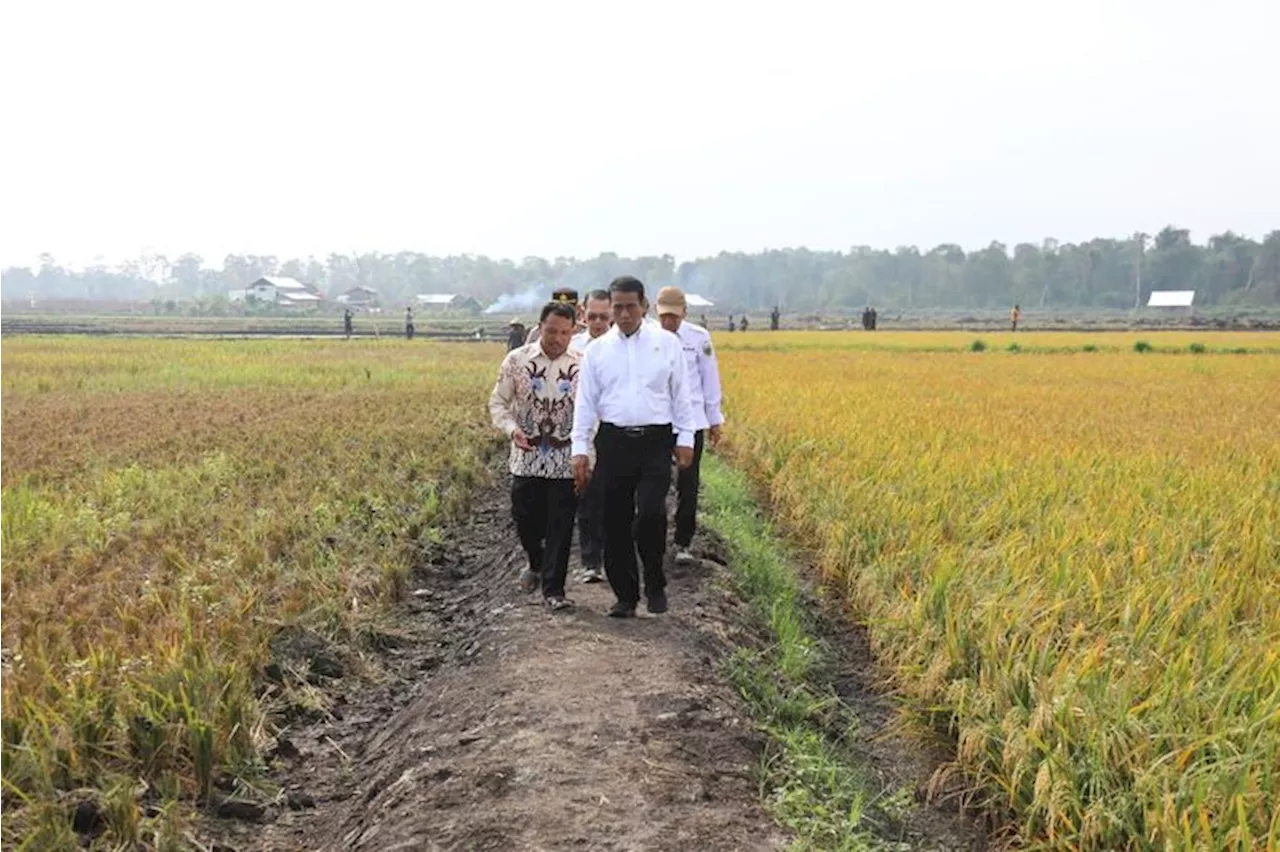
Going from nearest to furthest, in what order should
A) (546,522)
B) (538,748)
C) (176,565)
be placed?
(538,748) → (546,522) → (176,565)

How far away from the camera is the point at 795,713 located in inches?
181

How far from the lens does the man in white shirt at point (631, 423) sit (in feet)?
17.4

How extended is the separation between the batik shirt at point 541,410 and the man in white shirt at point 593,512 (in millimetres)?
203

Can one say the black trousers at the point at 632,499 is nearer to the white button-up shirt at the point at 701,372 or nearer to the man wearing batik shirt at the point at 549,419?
the man wearing batik shirt at the point at 549,419

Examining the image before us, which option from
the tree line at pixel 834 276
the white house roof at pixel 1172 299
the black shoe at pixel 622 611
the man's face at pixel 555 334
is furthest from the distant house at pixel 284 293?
the black shoe at pixel 622 611

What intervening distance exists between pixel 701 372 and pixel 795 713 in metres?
2.59

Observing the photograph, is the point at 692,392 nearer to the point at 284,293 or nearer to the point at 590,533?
the point at 590,533

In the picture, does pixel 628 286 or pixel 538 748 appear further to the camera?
pixel 628 286

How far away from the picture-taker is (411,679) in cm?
533

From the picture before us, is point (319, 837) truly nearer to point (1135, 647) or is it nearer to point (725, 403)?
point (1135, 647)

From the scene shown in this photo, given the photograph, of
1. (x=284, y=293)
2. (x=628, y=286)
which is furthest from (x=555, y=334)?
(x=284, y=293)

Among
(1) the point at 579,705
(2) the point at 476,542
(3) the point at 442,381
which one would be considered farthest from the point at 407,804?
(3) the point at 442,381

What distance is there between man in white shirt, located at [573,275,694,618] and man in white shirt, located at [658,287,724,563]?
0.93 metres

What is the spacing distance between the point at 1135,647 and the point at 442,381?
16.6 metres
